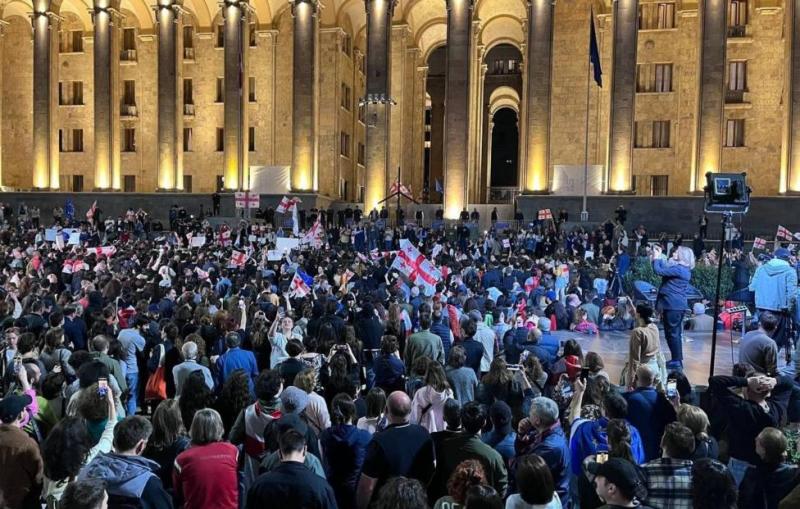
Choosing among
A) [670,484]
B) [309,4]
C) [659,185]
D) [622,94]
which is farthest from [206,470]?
[659,185]

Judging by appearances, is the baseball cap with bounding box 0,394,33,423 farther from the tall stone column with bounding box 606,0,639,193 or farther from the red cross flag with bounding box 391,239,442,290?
the tall stone column with bounding box 606,0,639,193

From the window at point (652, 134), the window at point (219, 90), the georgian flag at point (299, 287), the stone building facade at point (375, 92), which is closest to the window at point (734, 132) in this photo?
the stone building facade at point (375, 92)

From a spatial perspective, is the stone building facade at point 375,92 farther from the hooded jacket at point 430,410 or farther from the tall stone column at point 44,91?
the hooded jacket at point 430,410

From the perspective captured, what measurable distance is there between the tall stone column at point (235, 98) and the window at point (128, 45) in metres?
10.1

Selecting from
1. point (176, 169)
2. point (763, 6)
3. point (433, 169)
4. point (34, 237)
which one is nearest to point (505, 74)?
point (433, 169)

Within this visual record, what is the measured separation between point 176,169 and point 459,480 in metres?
44.3

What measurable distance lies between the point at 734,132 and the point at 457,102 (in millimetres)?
16552

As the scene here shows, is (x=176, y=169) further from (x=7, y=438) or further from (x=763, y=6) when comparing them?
(x=7, y=438)

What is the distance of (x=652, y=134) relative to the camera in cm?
4453

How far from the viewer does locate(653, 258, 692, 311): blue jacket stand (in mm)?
11156

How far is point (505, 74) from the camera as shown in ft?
201

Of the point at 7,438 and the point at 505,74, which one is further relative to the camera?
the point at 505,74

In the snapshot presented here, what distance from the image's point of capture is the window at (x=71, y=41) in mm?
51875

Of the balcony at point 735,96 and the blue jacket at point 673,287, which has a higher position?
the balcony at point 735,96
